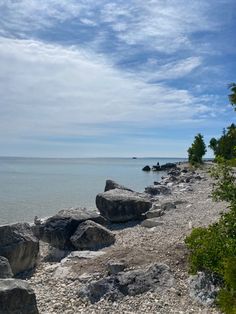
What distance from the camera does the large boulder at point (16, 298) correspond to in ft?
28.5

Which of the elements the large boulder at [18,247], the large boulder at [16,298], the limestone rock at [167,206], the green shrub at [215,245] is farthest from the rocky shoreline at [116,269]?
the limestone rock at [167,206]

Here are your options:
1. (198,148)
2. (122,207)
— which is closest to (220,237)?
(122,207)

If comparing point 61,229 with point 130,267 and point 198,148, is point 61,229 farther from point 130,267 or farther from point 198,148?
point 198,148

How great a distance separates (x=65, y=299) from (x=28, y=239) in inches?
140

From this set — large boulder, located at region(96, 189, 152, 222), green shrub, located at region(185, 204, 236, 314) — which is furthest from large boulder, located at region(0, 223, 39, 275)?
large boulder, located at region(96, 189, 152, 222)

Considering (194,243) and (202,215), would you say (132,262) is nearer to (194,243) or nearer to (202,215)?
(194,243)

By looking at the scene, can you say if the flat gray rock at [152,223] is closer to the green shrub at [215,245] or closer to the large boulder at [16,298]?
the green shrub at [215,245]

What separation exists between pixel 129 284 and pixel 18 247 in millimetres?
4523

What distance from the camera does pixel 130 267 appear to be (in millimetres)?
11594

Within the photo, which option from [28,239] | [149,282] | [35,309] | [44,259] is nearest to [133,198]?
[44,259]

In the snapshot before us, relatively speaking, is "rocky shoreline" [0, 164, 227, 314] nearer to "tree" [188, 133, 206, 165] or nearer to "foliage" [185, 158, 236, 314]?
"foliage" [185, 158, 236, 314]

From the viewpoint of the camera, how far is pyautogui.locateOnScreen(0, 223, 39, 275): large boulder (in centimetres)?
1296

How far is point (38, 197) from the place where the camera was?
43562 mm

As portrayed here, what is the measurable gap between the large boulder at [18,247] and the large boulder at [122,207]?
817 centimetres
